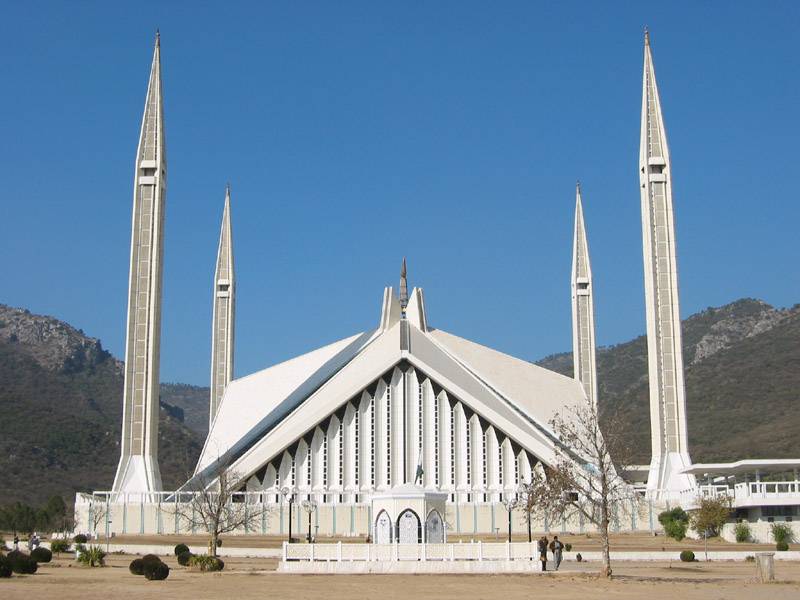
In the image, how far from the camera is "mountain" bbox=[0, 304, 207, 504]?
67.5m

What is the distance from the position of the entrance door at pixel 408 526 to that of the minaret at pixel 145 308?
15490 mm

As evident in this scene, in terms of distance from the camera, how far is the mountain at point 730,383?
210 ft

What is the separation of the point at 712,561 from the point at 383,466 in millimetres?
15103

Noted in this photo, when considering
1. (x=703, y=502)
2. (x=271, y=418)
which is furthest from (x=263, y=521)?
(x=703, y=502)

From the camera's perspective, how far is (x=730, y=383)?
79125mm

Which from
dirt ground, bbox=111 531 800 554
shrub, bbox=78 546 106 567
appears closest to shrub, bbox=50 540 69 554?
dirt ground, bbox=111 531 800 554

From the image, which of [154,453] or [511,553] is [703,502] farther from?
[154,453]

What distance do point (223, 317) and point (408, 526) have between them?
3066 cm

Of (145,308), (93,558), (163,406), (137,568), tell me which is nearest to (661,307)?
(145,308)

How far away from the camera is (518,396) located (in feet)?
146

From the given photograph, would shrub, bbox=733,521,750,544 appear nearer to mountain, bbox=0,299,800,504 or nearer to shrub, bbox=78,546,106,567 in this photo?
shrub, bbox=78,546,106,567

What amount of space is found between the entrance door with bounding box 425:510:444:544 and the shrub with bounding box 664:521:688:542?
429 inches

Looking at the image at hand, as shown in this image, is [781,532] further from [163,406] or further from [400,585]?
[163,406]

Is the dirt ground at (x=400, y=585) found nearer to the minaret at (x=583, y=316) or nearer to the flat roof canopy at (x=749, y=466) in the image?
the flat roof canopy at (x=749, y=466)
